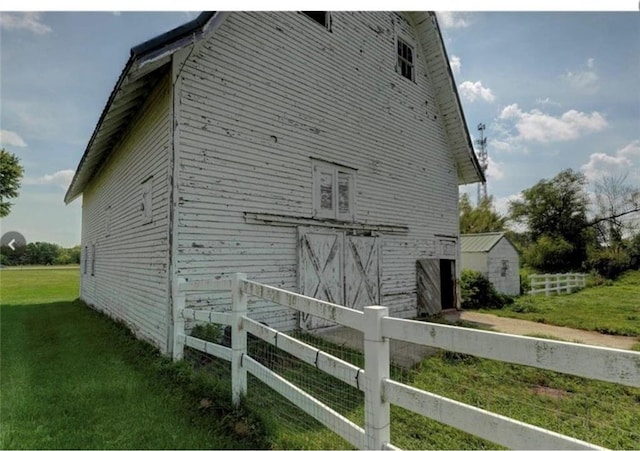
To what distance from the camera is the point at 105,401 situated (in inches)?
151

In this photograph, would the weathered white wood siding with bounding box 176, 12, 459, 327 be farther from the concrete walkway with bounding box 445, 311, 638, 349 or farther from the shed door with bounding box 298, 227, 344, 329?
the concrete walkway with bounding box 445, 311, 638, 349

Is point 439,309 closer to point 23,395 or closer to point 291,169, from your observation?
point 291,169

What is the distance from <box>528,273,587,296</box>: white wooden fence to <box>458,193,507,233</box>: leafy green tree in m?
11.4

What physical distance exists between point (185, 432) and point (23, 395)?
7.56ft

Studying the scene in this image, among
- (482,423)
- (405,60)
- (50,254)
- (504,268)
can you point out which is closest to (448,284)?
(504,268)

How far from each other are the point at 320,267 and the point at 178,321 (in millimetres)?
3164

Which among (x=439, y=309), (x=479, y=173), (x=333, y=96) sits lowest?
(x=439, y=309)

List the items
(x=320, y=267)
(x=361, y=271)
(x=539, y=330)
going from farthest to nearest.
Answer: (x=539, y=330) → (x=361, y=271) → (x=320, y=267)

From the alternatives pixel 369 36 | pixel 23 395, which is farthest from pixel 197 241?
pixel 369 36

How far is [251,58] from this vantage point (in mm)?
6734

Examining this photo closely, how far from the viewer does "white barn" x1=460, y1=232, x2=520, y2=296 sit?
53.5 ft

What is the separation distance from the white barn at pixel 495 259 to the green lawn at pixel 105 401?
46.7 ft

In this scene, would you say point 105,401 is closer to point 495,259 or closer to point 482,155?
point 495,259

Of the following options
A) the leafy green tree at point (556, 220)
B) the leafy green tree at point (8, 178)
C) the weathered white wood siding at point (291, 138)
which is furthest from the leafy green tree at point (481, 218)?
the leafy green tree at point (8, 178)
